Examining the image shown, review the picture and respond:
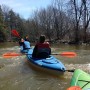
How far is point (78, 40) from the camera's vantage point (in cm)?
3375

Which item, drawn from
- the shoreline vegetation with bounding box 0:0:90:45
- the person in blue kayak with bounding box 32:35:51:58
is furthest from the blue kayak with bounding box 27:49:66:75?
the shoreline vegetation with bounding box 0:0:90:45

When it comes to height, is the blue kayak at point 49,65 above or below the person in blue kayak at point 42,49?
below

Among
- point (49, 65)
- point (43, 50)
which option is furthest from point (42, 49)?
point (49, 65)

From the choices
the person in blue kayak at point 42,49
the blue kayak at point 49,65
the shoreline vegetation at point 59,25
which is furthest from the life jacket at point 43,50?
the shoreline vegetation at point 59,25

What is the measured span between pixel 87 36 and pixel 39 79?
83.6 feet

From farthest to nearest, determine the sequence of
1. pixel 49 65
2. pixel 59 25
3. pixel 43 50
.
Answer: pixel 59 25 → pixel 43 50 → pixel 49 65

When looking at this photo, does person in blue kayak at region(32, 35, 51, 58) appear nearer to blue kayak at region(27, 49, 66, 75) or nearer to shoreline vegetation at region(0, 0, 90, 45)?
blue kayak at region(27, 49, 66, 75)

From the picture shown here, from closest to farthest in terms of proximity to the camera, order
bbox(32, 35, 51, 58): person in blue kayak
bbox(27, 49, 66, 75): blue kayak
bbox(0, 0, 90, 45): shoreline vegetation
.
Answer: bbox(27, 49, 66, 75): blue kayak, bbox(32, 35, 51, 58): person in blue kayak, bbox(0, 0, 90, 45): shoreline vegetation

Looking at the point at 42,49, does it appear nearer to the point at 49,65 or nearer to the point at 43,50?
the point at 43,50

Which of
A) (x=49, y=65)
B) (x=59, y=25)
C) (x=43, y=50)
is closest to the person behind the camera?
(x=49, y=65)

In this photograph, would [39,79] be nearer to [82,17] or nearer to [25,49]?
[25,49]

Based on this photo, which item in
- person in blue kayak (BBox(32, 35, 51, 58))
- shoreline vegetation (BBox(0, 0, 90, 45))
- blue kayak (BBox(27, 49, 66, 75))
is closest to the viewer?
blue kayak (BBox(27, 49, 66, 75))

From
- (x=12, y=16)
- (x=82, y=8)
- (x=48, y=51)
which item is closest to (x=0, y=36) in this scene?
(x=82, y=8)

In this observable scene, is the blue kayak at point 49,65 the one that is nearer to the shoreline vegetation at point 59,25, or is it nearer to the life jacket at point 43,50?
the life jacket at point 43,50
